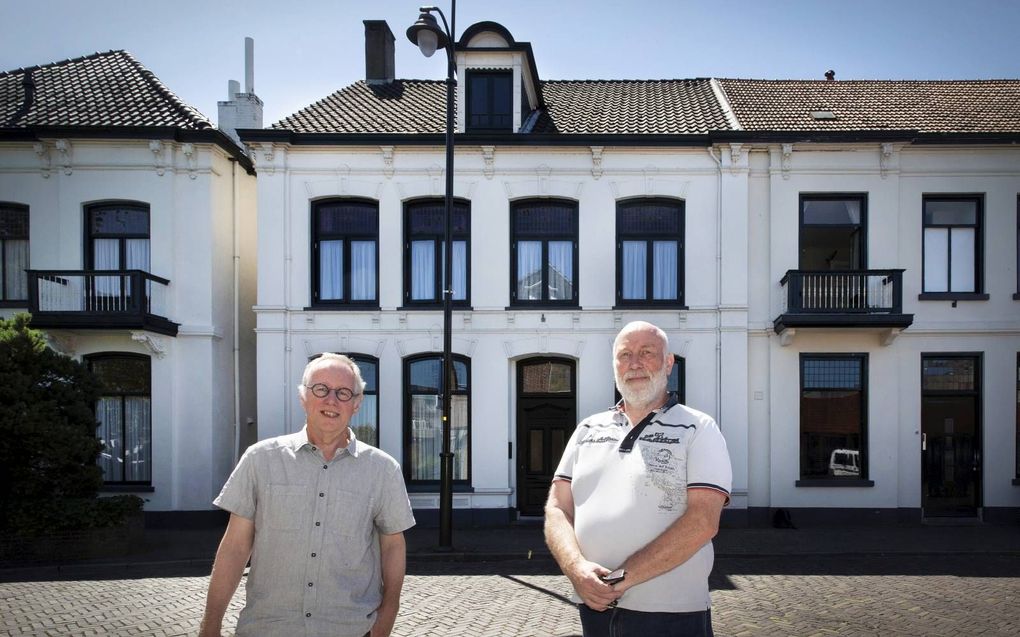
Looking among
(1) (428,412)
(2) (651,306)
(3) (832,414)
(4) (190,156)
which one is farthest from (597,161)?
(4) (190,156)

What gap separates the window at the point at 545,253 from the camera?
14.3 m

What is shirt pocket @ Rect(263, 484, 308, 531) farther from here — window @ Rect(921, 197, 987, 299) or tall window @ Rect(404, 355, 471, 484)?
window @ Rect(921, 197, 987, 299)

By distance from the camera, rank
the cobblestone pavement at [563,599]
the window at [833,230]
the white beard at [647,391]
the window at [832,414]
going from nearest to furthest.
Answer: the white beard at [647,391]
the cobblestone pavement at [563,599]
the window at [832,414]
the window at [833,230]

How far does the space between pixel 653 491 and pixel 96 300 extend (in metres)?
13.0

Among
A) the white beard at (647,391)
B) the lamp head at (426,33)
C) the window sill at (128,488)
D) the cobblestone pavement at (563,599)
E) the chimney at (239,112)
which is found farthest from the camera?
the chimney at (239,112)

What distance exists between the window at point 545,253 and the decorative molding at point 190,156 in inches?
238

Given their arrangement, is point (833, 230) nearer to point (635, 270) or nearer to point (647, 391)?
point (635, 270)

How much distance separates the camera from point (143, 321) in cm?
1312

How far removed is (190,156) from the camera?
14.0 metres

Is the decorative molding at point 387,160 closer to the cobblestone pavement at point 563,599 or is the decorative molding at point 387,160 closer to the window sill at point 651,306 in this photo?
the window sill at point 651,306

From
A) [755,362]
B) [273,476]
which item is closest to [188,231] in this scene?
[755,362]

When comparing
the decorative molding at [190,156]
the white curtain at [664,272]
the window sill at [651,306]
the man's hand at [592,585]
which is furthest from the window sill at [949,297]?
the decorative molding at [190,156]

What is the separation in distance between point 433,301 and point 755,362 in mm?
6223

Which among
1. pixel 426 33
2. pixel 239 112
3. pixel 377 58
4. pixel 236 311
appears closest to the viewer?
pixel 426 33
